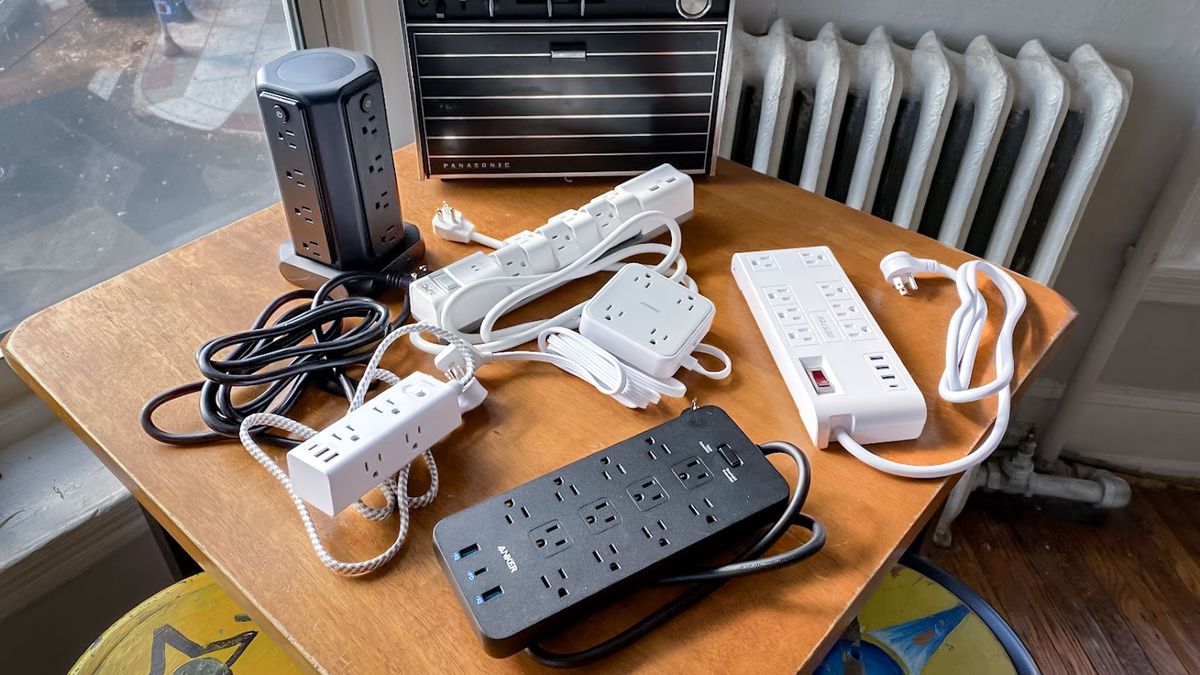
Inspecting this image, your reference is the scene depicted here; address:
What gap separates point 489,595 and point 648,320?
0.25m

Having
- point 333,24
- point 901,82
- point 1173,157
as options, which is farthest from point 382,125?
point 1173,157

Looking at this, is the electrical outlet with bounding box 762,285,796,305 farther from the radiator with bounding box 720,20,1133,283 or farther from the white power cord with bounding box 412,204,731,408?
the radiator with bounding box 720,20,1133,283

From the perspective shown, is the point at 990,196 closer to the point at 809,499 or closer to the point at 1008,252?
the point at 1008,252

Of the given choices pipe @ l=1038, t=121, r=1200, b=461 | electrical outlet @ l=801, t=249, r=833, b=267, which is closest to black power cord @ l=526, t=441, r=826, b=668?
electrical outlet @ l=801, t=249, r=833, b=267

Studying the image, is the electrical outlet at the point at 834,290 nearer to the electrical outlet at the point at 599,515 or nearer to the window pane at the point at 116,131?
the electrical outlet at the point at 599,515

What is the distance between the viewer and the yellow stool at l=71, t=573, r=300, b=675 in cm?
74

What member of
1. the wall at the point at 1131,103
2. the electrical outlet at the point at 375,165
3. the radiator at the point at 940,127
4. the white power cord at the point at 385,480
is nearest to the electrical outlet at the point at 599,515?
the white power cord at the point at 385,480

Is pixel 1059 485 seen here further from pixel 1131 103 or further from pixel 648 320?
pixel 648 320

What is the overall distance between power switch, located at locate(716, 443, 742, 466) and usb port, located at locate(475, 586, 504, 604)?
0.53ft

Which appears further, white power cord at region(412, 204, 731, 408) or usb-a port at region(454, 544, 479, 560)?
white power cord at region(412, 204, 731, 408)

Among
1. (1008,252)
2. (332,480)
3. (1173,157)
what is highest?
(332,480)

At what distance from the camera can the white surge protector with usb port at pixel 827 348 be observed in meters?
0.58

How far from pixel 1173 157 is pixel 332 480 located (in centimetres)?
116

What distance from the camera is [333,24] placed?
1061 millimetres
